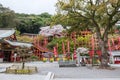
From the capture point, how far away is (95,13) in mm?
32500

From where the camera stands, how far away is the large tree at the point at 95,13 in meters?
30.8

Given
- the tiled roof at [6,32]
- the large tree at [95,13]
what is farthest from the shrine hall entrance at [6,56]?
the large tree at [95,13]

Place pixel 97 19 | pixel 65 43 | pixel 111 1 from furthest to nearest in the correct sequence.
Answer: pixel 65 43
pixel 97 19
pixel 111 1

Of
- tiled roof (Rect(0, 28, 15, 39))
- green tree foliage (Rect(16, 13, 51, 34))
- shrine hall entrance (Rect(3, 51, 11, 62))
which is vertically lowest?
shrine hall entrance (Rect(3, 51, 11, 62))

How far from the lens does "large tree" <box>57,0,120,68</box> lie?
30.8m

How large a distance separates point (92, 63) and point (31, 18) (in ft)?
146

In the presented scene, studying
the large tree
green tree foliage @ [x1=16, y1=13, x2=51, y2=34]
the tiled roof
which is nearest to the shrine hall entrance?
the tiled roof

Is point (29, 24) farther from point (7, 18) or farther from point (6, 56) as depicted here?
point (6, 56)

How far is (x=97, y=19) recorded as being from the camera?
34438 millimetres

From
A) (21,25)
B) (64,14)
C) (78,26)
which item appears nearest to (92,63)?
(78,26)

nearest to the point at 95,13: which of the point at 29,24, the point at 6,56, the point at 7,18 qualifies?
the point at 6,56

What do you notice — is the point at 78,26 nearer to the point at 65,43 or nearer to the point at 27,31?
the point at 65,43

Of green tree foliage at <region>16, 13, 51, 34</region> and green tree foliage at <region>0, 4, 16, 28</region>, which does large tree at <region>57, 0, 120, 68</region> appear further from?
green tree foliage at <region>16, 13, 51, 34</region>

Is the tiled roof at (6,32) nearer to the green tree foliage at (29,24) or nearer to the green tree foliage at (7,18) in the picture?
the green tree foliage at (7,18)
